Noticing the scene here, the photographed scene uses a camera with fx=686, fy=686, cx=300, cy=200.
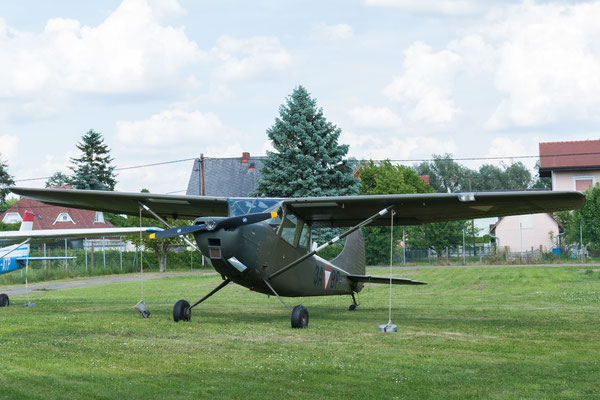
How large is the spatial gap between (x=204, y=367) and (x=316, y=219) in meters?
7.02

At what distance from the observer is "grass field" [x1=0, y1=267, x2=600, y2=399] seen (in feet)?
22.7

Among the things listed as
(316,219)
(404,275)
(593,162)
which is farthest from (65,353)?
(593,162)

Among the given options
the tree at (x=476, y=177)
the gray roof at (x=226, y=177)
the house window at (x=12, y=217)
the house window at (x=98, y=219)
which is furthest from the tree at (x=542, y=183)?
the house window at (x=12, y=217)

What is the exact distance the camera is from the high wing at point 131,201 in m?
14.5

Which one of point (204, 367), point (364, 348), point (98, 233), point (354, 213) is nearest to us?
point (204, 367)

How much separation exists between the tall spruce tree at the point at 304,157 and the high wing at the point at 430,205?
24901 mm

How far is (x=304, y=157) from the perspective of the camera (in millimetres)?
40094

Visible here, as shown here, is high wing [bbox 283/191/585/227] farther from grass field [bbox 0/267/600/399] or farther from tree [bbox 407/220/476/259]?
tree [bbox 407/220/476/259]

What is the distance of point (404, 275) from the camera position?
3262 centimetres

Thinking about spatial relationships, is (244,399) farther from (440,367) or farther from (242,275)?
(242,275)

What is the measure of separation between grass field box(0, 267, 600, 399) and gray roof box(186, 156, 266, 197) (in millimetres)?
45052

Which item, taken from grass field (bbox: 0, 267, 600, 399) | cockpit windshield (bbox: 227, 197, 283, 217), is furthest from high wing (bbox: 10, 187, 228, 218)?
grass field (bbox: 0, 267, 600, 399)

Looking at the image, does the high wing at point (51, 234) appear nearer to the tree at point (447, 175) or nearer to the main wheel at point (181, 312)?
the main wheel at point (181, 312)

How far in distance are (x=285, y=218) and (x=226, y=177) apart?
5018 centimetres
